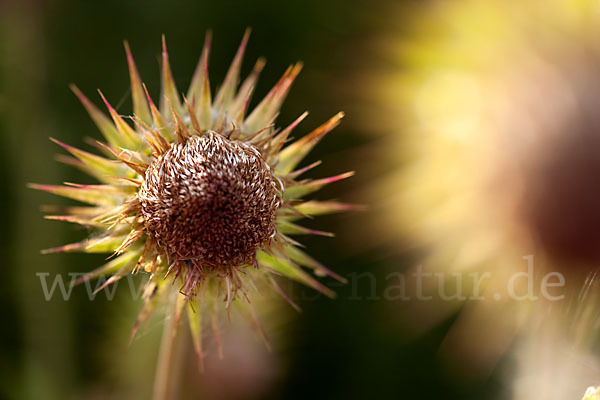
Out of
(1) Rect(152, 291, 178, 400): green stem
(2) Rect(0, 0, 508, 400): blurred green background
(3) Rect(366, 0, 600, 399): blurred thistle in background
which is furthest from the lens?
(2) Rect(0, 0, 508, 400): blurred green background

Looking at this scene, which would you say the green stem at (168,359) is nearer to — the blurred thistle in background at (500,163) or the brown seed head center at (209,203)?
the brown seed head center at (209,203)

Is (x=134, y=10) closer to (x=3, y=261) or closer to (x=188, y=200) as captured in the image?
(x=3, y=261)

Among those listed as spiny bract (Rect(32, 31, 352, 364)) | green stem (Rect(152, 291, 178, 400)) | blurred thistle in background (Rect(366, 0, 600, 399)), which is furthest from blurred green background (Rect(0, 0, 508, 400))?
spiny bract (Rect(32, 31, 352, 364))

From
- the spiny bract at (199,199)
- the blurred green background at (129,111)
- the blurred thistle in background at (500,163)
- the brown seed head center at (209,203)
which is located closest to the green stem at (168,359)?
the spiny bract at (199,199)

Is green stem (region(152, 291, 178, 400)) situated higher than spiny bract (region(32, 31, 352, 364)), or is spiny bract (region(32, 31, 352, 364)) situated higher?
spiny bract (region(32, 31, 352, 364))

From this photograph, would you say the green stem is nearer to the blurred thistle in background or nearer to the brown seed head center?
the brown seed head center

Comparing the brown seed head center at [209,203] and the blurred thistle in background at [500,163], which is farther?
the blurred thistle in background at [500,163]

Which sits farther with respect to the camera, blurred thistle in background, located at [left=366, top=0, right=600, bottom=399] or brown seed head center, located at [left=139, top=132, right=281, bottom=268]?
blurred thistle in background, located at [left=366, top=0, right=600, bottom=399]

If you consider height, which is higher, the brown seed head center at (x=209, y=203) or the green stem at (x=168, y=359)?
the brown seed head center at (x=209, y=203)
